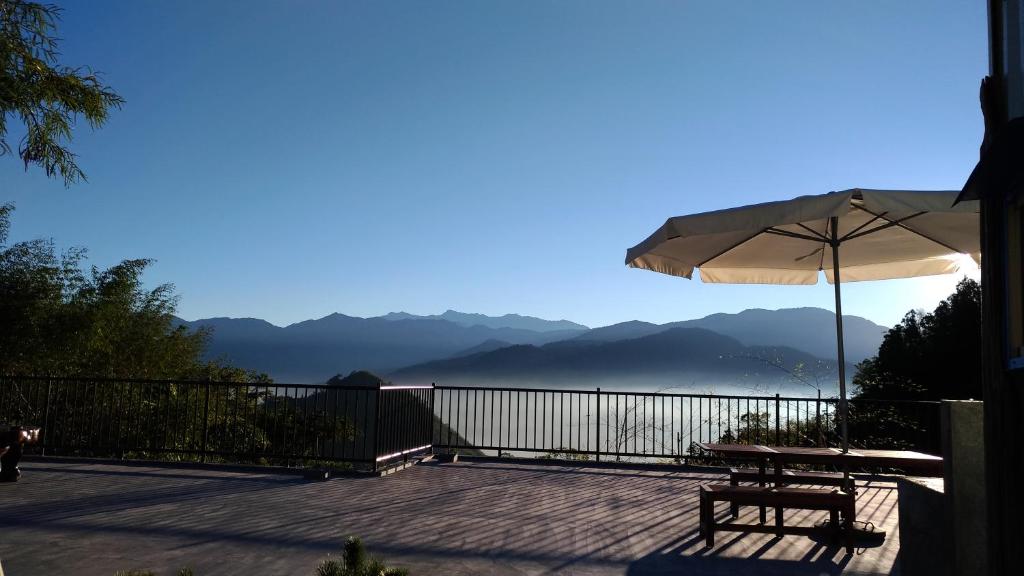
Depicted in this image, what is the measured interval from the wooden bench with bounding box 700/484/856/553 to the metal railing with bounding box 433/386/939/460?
3.60 metres

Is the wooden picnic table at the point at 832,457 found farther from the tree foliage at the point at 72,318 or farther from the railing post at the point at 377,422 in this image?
the tree foliage at the point at 72,318

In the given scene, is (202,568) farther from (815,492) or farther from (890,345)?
(890,345)

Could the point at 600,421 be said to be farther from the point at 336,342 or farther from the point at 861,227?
the point at 336,342

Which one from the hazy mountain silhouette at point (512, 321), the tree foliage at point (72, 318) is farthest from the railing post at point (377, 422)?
the hazy mountain silhouette at point (512, 321)

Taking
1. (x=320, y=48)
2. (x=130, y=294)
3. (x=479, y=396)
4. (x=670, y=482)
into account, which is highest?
(x=320, y=48)

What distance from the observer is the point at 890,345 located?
22.9 metres

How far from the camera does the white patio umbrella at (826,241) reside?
455 centimetres

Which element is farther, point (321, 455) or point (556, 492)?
point (321, 455)

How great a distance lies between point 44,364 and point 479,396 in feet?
27.7

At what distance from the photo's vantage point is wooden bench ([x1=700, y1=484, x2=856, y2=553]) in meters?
4.70

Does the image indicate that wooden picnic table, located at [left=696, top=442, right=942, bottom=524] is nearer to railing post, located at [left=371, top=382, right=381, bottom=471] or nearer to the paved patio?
the paved patio

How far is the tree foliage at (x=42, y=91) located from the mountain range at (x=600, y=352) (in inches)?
214

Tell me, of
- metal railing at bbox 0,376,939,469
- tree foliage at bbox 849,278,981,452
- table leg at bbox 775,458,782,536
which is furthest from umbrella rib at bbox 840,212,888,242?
tree foliage at bbox 849,278,981,452

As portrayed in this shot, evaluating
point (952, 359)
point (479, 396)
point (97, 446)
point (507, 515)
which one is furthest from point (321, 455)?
point (952, 359)
